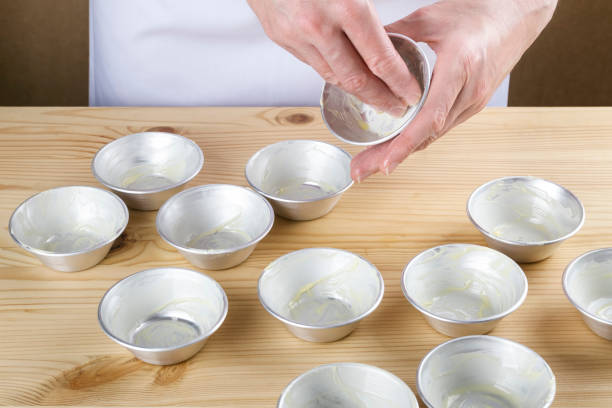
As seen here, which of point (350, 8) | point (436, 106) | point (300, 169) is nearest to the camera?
point (350, 8)

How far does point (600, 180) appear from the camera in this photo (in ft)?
3.32

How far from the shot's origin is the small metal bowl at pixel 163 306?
2.60 ft

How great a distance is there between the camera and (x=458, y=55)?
0.82m

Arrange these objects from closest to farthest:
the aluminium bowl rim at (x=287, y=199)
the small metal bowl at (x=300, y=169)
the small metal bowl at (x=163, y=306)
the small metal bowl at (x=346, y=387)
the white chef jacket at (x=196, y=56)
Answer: the small metal bowl at (x=346, y=387)
the small metal bowl at (x=163, y=306)
the aluminium bowl rim at (x=287, y=199)
the small metal bowl at (x=300, y=169)
the white chef jacket at (x=196, y=56)

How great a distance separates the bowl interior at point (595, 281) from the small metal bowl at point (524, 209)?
0.08m

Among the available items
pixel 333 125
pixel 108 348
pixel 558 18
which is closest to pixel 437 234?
pixel 333 125

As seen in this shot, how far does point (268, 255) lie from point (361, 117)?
213 mm

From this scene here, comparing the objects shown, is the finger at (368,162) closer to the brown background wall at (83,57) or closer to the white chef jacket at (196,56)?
the white chef jacket at (196,56)

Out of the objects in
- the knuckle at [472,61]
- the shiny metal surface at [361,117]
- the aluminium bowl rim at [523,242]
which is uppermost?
the knuckle at [472,61]

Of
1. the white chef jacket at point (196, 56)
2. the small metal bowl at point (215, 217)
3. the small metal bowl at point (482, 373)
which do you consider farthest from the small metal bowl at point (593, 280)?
the white chef jacket at point (196, 56)

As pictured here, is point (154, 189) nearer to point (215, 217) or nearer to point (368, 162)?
point (215, 217)

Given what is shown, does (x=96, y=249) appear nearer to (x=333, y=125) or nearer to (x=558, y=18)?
(x=333, y=125)

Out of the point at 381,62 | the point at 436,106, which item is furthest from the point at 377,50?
the point at 436,106

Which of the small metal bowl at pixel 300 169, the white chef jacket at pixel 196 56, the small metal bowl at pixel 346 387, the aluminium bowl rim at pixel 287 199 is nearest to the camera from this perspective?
the small metal bowl at pixel 346 387
